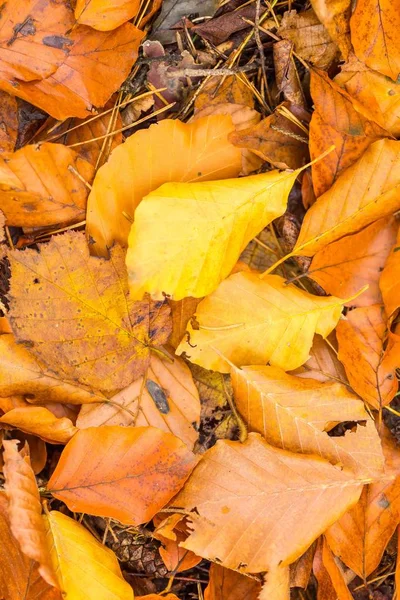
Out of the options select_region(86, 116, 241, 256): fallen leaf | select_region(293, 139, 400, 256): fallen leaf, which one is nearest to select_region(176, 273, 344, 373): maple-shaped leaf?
select_region(293, 139, 400, 256): fallen leaf

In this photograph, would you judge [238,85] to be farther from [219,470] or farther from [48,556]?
[48,556]

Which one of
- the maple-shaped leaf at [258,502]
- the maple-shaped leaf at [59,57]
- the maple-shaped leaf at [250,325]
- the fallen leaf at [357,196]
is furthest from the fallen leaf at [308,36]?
the maple-shaped leaf at [258,502]

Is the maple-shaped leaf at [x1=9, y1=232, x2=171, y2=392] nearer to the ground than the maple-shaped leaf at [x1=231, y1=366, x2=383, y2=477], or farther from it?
farther from it

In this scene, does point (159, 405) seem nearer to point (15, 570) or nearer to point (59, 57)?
point (15, 570)

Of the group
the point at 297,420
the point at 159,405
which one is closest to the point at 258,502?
the point at 297,420

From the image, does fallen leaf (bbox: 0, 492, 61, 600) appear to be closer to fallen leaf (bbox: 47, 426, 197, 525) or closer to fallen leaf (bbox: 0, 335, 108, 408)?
fallen leaf (bbox: 47, 426, 197, 525)
